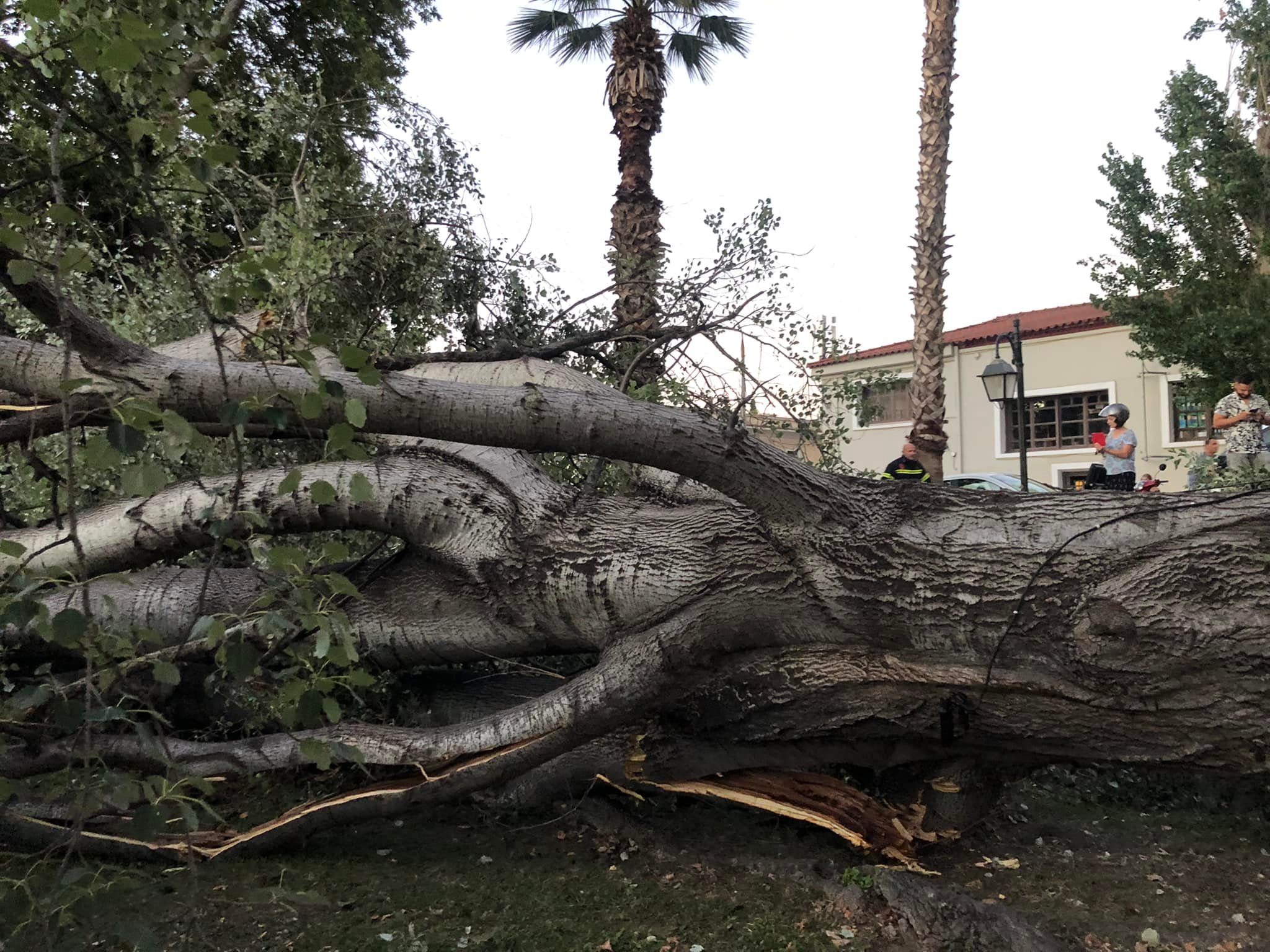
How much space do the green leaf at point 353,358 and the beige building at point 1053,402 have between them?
17.3 metres

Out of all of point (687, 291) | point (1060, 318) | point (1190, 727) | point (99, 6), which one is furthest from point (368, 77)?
point (1060, 318)

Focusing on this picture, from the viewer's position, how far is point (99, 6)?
135 inches

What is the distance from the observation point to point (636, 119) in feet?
30.6

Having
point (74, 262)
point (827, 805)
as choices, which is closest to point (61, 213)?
point (74, 262)

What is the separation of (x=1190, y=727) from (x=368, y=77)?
10.9 meters

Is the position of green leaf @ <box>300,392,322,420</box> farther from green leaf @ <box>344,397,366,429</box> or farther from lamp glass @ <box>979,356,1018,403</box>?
lamp glass @ <box>979,356,1018,403</box>

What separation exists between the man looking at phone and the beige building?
446 inches

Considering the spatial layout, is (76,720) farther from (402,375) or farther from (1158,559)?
(1158,559)

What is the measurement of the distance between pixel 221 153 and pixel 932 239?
11236 mm

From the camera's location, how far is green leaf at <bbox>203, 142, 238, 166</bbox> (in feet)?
5.09

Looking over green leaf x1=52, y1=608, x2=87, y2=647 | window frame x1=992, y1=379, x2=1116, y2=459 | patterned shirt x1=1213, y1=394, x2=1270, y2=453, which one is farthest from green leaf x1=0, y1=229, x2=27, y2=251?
window frame x1=992, y1=379, x2=1116, y2=459

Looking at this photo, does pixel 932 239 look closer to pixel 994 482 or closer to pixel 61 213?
pixel 994 482

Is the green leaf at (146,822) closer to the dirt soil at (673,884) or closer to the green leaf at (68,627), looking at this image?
the green leaf at (68,627)

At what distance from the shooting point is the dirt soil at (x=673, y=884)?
273cm
